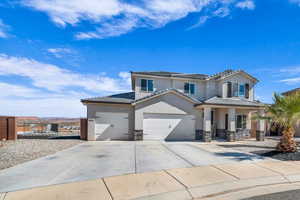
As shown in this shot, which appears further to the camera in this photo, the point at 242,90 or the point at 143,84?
the point at 242,90

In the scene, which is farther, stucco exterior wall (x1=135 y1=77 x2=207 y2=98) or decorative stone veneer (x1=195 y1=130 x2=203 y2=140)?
stucco exterior wall (x1=135 y1=77 x2=207 y2=98)

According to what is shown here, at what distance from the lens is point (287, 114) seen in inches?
305

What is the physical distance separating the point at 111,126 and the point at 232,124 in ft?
33.2

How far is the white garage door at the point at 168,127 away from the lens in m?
13.1

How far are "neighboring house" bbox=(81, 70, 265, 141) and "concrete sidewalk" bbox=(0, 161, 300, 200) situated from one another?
7.53m

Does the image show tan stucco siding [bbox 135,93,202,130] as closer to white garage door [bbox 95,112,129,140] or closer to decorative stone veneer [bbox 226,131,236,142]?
white garage door [bbox 95,112,129,140]

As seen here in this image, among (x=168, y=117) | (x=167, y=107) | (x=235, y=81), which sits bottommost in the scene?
(x=168, y=117)

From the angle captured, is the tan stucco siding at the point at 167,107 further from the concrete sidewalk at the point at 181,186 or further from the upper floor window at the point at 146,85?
the concrete sidewalk at the point at 181,186

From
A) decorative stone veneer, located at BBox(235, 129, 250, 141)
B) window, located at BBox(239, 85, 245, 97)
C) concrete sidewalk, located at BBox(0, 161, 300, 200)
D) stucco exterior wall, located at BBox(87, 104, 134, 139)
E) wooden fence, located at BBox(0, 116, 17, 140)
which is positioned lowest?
decorative stone veneer, located at BBox(235, 129, 250, 141)

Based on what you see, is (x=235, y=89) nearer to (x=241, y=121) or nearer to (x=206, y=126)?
(x=241, y=121)

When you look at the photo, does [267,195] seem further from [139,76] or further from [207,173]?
[139,76]

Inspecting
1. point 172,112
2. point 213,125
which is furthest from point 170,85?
point 213,125

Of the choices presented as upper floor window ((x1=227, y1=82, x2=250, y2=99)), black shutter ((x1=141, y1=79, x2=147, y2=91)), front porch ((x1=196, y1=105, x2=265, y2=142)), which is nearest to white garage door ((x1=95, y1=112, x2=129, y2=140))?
black shutter ((x1=141, y1=79, x2=147, y2=91))

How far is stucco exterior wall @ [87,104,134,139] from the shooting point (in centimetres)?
1265
